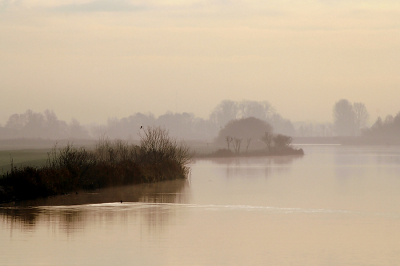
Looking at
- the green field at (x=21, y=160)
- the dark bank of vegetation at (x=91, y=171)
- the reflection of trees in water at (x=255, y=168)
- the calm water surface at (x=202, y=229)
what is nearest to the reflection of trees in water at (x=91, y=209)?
the calm water surface at (x=202, y=229)

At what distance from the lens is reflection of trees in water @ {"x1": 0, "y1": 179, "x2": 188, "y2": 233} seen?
47.5ft

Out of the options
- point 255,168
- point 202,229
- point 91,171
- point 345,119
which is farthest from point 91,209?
point 345,119

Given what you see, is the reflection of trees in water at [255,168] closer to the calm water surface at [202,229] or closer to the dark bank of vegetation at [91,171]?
the dark bank of vegetation at [91,171]

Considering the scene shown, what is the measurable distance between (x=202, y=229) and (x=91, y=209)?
15.6ft

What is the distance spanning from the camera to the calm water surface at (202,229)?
10.4 m

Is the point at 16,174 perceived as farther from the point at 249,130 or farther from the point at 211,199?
A: the point at 249,130

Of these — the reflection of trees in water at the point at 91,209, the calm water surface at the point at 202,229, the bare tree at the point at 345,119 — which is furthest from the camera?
the bare tree at the point at 345,119

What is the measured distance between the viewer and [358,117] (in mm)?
154750

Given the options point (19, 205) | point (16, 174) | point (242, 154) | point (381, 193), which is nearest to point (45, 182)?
point (16, 174)

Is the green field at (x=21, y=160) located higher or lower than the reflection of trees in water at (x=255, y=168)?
higher

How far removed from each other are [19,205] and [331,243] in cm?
1023

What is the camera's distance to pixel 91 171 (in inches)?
979

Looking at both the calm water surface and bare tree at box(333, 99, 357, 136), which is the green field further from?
bare tree at box(333, 99, 357, 136)

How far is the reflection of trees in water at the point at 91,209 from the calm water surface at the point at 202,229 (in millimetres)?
26
